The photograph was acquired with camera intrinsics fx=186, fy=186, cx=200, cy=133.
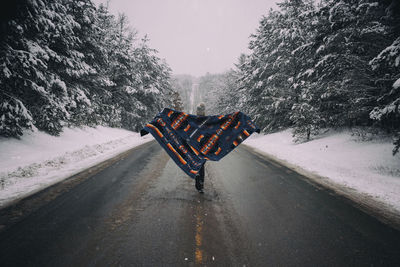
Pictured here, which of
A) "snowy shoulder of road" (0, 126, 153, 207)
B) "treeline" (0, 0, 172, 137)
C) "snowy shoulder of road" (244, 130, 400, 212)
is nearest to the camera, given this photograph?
"snowy shoulder of road" (0, 126, 153, 207)

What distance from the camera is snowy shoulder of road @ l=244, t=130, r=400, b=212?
16.4 feet

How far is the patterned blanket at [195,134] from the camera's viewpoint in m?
4.64

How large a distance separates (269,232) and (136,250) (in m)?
1.99

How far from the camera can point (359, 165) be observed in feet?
24.0

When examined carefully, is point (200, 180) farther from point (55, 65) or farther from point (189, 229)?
point (55, 65)

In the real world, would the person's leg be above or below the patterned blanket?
below

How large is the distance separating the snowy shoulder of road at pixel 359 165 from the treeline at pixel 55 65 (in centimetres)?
1106

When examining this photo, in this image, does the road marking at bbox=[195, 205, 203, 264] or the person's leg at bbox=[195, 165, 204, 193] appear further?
the person's leg at bbox=[195, 165, 204, 193]

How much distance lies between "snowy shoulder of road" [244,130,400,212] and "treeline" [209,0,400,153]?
1.07 metres

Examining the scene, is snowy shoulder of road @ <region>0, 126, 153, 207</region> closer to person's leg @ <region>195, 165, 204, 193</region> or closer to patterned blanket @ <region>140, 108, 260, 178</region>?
patterned blanket @ <region>140, 108, 260, 178</region>

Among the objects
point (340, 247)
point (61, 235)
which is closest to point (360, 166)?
point (340, 247)

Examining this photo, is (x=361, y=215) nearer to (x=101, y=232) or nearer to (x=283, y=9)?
(x=101, y=232)

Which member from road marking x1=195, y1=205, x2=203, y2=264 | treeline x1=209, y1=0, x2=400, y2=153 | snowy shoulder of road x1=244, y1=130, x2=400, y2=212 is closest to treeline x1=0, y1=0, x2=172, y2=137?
road marking x1=195, y1=205, x2=203, y2=264

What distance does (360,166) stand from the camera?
23.6ft
